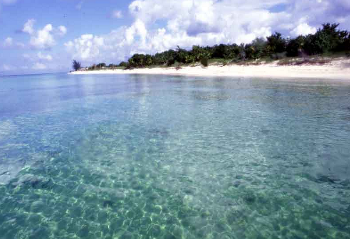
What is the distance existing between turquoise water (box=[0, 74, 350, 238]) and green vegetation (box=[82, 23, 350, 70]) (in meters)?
42.1

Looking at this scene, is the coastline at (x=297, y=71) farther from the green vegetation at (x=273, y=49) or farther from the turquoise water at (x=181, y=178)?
the turquoise water at (x=181, y=178)

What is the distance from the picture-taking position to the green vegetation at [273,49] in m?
49.5

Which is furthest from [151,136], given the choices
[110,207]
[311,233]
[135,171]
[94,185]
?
[311,233]

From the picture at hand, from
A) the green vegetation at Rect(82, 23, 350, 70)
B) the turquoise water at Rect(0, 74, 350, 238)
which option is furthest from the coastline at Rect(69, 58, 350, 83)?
the turquoise water at Rect(0, 74, 350, 238)

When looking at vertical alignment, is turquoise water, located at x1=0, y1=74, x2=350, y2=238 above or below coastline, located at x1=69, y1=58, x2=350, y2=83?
below

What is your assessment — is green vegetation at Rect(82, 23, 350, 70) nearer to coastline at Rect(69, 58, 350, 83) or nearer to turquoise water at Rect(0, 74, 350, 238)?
coastline at Rect(69, 58, 350, 83)

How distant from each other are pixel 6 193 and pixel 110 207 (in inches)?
159

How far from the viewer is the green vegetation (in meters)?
49.5

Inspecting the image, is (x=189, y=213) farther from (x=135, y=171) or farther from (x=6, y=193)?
(x=6, y=193)

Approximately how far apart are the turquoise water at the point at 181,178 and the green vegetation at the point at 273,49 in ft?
138

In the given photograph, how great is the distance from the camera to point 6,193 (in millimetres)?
7957

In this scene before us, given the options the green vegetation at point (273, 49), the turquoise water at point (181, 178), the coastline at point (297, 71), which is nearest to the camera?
the turquoise water at point (181, 178)

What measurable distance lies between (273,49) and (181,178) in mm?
62430

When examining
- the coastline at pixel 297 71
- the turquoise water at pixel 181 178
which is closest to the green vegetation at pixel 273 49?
the coastline at pixel 297 71
